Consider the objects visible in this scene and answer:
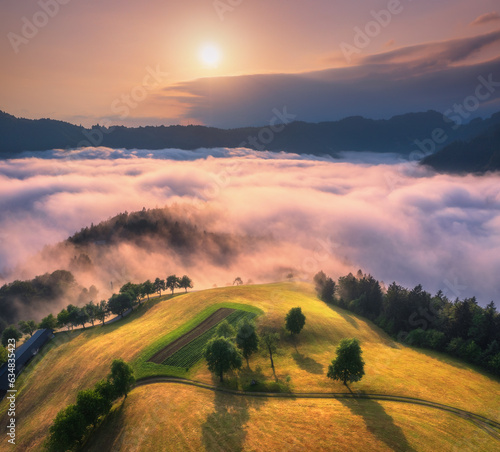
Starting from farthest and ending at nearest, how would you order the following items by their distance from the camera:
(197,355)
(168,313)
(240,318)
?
(168,313)
(240,318)
(197,355)

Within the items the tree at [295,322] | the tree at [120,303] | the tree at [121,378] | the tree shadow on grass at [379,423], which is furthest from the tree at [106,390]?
the tree at [120,303]

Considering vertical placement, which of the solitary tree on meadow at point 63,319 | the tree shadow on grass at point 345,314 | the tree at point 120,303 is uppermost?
the tree shadow on grass at point 345,314

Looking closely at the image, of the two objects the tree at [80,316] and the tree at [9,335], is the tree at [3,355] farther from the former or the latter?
the tree at [80,316]

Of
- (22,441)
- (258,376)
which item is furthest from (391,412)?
(22,441)

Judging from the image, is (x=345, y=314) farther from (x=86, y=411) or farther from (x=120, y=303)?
(x=120, y=303)

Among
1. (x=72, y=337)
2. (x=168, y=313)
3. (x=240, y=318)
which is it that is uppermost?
(x=240, y=318)

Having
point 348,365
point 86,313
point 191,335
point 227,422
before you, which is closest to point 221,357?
point 227,422

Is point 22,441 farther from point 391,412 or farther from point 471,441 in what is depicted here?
point 471,441
